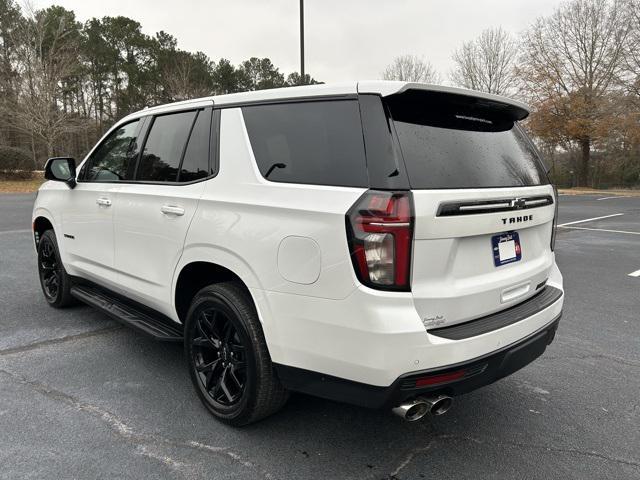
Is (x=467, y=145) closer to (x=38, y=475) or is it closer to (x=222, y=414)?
(x=222, y=414)

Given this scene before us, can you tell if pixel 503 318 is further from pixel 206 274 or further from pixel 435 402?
pixel 206 274

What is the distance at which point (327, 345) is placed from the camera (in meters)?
2.08

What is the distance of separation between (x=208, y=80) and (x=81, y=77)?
10.6m

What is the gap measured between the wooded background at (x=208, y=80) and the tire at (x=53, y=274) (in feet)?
84.8

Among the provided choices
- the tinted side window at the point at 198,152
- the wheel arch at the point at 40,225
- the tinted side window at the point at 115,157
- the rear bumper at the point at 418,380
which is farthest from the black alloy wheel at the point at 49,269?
the rear bumper at the point at 418,380

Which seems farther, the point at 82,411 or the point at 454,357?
the point at 82,411

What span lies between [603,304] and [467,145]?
395 centimetres

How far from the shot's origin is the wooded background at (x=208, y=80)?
2883 cm

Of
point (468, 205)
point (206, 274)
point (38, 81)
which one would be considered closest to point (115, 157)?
point (206, 274)

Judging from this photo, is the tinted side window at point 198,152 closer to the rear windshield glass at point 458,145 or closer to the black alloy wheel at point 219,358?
the black alloy wheel at point 219,358

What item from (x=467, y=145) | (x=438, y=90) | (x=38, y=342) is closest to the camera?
(x=438, y=90)

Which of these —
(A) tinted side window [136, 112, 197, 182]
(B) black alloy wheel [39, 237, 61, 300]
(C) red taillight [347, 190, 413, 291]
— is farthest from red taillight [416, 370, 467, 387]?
(B) black alloy wheel [39, 237, 61, 300]

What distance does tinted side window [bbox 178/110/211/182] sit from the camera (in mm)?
2805

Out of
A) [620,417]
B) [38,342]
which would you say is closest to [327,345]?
[620,417]
